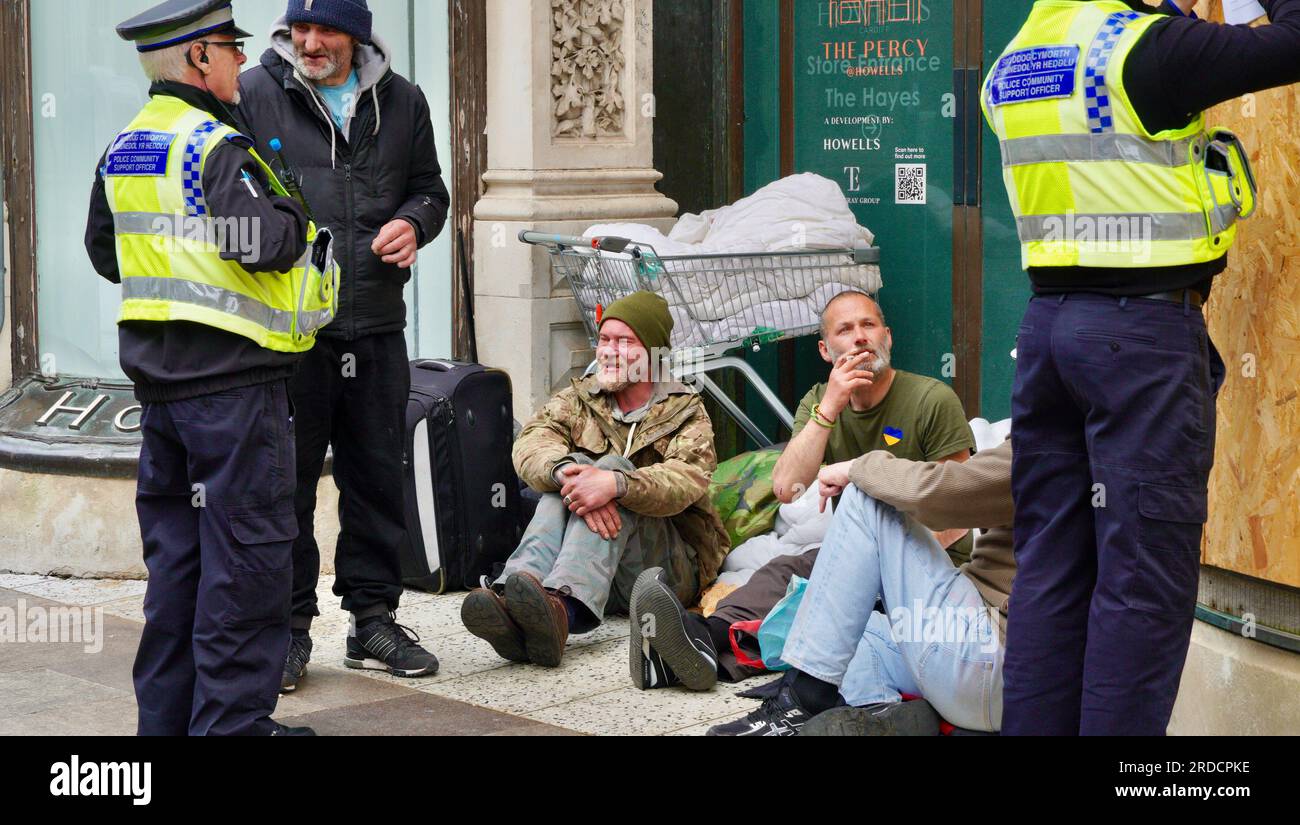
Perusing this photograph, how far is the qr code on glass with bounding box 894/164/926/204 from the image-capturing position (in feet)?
23.8

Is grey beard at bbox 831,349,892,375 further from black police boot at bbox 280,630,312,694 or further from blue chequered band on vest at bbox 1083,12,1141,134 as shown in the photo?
black police boot at bbox 280,630,312,694

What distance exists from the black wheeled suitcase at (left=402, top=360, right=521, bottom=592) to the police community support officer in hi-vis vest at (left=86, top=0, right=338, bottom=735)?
1.92 metres

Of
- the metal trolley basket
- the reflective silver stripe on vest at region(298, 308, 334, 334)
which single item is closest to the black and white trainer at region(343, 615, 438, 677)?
the reflective silver stripe on vest at region(298, 308, 334, 334)

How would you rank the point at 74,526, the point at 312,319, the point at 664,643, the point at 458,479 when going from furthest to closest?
the point at 74,526 → the point at 458,479 → the point at 664,643 → the point at 312,319

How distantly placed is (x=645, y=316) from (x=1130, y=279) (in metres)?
2.53

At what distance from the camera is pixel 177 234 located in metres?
4.21

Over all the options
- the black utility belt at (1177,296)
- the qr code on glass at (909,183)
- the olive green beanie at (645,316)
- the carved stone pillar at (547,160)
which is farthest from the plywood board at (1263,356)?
the carved stone pillar at (547,160)

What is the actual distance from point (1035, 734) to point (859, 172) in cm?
408

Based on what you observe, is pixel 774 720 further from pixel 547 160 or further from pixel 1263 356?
pixel 547 160

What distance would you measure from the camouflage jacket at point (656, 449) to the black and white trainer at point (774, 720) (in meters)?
1.15

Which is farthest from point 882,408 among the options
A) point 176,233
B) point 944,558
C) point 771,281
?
point 176,233

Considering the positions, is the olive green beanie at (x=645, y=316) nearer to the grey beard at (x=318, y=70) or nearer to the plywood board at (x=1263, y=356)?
the grey beard at (x=318, y=70)

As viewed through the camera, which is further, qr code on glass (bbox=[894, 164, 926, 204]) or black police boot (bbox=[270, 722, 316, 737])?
qr code on glass (bbox=[894, 164, 926, 204])

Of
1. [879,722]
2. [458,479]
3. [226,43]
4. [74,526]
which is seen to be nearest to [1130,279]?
[879,722]
